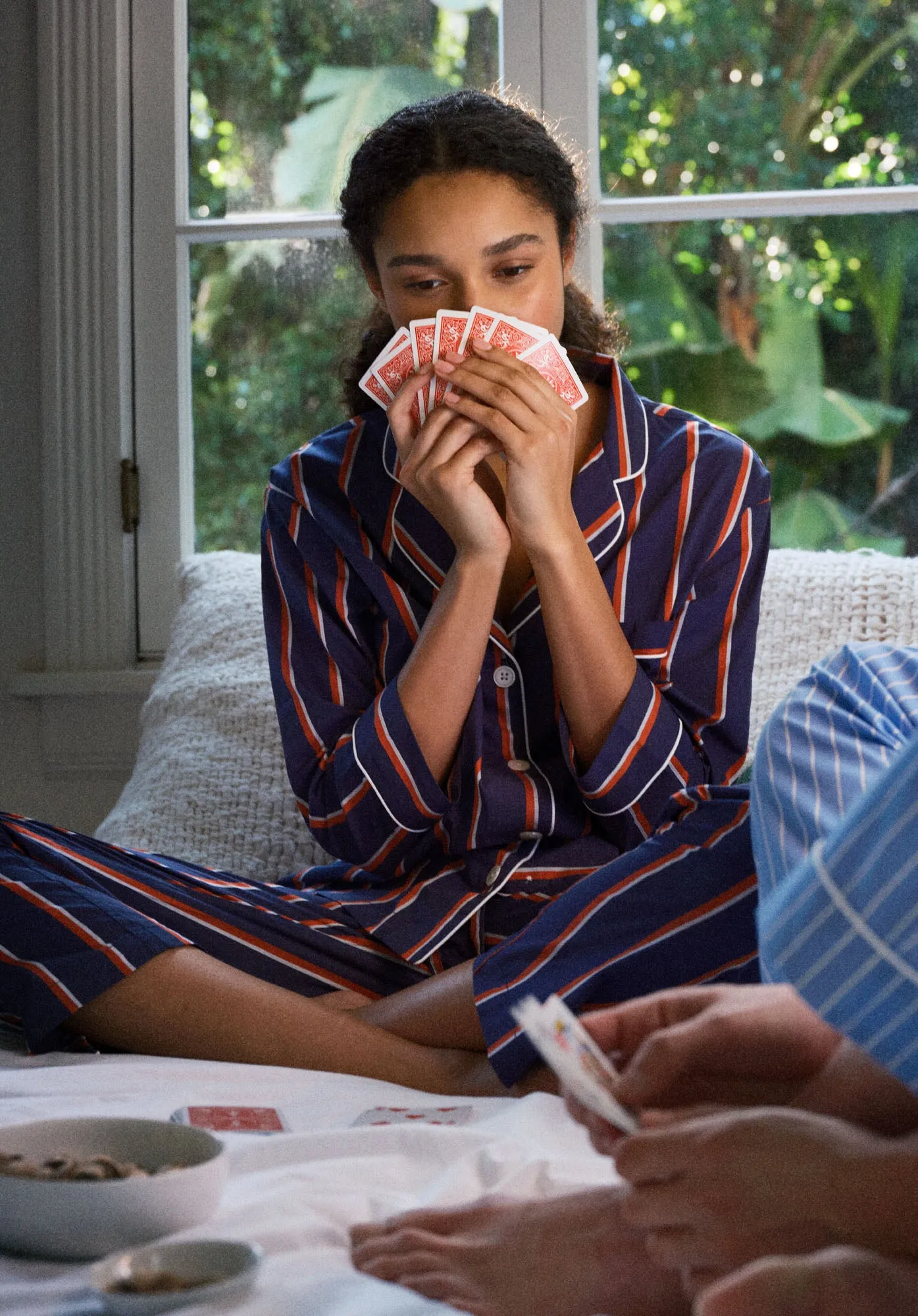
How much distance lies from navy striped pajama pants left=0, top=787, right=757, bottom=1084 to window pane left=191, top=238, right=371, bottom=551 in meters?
1.25

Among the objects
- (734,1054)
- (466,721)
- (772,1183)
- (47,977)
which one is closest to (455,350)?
(466,721)

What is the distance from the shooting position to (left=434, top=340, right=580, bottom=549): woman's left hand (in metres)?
1.71

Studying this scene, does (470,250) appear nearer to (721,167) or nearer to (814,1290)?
(721,167)

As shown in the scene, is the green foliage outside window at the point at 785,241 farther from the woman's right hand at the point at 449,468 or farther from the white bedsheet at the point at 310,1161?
the white bedsheet at the point at 310,1161

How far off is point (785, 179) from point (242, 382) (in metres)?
1.11

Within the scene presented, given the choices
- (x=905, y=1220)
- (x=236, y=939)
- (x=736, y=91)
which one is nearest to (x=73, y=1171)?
(x=905, y=1220)

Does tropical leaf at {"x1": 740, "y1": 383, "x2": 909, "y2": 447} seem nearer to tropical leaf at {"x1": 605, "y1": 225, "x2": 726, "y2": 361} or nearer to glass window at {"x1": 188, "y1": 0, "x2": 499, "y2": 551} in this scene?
tropical leaf at {"x1": 605, "y1": 225, "x2": 726, "y2": 361}

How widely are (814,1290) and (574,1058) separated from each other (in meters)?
0.16

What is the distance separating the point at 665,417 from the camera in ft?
6.33

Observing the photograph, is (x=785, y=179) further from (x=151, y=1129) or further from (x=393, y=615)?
(x=151, y=1129)

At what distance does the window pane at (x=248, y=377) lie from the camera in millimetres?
2859

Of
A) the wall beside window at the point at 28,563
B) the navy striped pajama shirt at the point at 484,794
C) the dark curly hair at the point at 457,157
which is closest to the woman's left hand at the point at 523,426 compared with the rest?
the navy striped pajama shirt at the point at 484,794

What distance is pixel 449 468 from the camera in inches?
69.0

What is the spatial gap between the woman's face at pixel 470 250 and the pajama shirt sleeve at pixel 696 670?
1.04 feet
